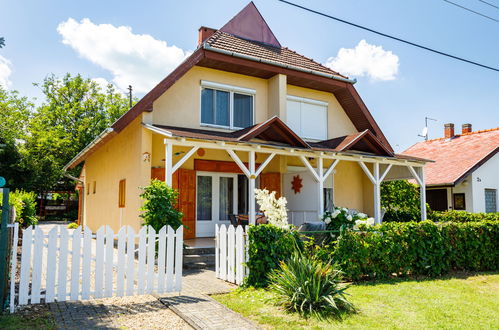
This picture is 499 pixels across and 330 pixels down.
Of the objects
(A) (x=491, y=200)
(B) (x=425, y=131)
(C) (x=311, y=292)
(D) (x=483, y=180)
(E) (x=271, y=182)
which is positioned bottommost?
(C) (x=311, y=292)

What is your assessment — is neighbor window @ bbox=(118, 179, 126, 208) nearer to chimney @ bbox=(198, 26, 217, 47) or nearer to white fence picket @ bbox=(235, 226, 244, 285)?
chimney @ bbox=(198, 26, 217, 47)

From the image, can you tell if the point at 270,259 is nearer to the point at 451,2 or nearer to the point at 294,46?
the point at 451,2

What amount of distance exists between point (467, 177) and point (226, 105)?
11863mm

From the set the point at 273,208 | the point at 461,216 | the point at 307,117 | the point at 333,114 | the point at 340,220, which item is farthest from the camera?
the point at 333,114

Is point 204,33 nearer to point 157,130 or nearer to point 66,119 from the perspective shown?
point 157,130

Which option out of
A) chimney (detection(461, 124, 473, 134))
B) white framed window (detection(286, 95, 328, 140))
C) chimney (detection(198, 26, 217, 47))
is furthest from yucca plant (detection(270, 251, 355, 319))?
chimney (detection(461, 124, 473, 134))

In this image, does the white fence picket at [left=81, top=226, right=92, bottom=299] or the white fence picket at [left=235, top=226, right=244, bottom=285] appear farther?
the white fence picket at [left=235, top=226, right=244, bottom=285]

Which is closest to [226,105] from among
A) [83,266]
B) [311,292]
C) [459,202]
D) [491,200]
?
[83,266]

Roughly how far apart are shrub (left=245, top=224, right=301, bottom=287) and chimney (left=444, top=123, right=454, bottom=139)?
20190 mm

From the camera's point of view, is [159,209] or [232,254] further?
[159,209]

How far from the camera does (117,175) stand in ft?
44.3

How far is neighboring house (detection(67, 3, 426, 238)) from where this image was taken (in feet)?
37.0

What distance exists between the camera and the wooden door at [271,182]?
14.0 metres

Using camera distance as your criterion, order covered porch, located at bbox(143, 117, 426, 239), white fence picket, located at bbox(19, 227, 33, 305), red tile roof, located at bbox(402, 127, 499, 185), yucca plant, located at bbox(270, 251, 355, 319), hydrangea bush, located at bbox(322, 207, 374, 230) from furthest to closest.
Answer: red tile roof, located at bbox(402, 127, 499, 185) → covered porch, located at bbox(143, 117, 426, 239) → hydrangea bush, located at bbox(322, 207, 374, 230) → yucca plant, located at bbox(270, 251, 355, 319) → white fence picket, located at bbox(19, 227, 33, 305)
